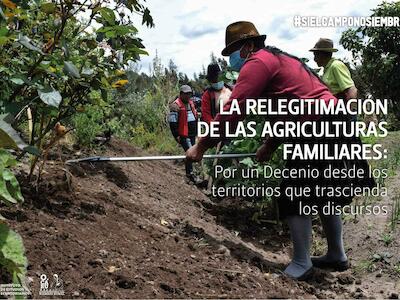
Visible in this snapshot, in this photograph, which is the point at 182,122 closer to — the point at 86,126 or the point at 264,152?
the point at 86,126

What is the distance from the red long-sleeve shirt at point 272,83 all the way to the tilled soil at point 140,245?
27.4 inches

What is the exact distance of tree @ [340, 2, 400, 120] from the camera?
35.9 feet

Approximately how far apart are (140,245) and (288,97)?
1.18 metres

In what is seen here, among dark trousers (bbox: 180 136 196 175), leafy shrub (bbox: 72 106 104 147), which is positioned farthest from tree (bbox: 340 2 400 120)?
leafy shrub (bbox: 72 106 104 147)

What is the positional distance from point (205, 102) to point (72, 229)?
11.2 feet

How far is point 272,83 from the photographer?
2859 millimetres

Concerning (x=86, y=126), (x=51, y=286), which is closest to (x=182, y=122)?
(x=86, y=126)

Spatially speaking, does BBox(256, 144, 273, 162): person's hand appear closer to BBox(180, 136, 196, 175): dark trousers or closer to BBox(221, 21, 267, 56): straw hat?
BBox(221, 21, 267, 56): straw hat

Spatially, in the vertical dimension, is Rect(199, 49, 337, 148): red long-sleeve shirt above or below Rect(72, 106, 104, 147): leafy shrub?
above

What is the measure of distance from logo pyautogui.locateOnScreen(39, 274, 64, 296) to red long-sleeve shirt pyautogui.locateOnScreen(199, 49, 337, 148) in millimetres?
1258

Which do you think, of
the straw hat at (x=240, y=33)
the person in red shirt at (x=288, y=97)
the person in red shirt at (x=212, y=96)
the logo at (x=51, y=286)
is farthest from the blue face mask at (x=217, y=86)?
the logo at (x=51, y=286)

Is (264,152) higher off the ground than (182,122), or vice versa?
(182,122)

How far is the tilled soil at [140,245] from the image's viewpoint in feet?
7.09

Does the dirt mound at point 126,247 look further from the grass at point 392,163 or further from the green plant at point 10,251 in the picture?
the grass at point 392,163
